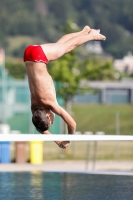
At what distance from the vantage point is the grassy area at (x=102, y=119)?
45756 millimetres

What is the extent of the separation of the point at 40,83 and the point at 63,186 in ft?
10.3

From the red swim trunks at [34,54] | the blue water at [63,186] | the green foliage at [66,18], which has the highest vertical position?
the green foliage at [66,18]

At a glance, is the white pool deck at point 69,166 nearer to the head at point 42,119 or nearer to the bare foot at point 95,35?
the bare foot at point 95,35

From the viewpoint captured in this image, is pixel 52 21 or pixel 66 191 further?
pixel 52 21

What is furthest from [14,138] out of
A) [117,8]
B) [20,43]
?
[117,8]

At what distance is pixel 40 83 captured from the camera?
8.52 meters

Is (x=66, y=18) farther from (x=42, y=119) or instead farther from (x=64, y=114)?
(x=42, y=119)

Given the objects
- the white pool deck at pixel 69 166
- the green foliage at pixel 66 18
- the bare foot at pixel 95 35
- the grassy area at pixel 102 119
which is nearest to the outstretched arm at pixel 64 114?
the bare foot at pixel 95 35

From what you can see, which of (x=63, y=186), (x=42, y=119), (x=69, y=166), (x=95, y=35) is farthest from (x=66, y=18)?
(x=42, y=119)

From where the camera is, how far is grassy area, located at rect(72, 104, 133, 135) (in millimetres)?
45756

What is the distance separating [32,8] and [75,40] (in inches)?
7035

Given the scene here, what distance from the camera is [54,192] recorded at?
10297 mm

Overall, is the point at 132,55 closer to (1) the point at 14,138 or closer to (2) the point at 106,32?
(2) the point at 106,32

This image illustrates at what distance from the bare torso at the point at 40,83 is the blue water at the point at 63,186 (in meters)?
1.60
